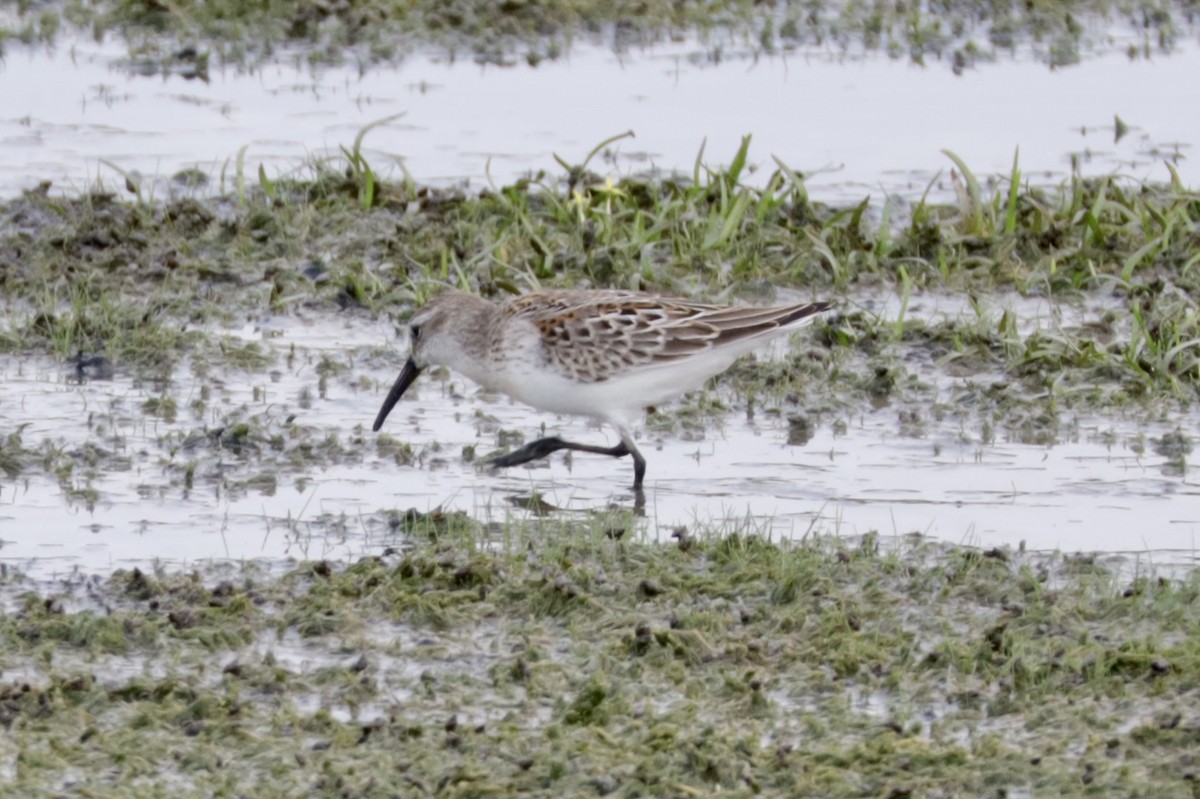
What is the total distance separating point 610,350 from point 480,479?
76cm

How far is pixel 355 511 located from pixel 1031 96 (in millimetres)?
9354

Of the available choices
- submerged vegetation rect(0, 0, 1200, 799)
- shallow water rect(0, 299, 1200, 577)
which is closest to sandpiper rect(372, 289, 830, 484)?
shallow water rect(0, 299, 1200, 577)

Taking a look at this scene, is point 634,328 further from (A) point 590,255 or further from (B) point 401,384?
(A) point 590,255

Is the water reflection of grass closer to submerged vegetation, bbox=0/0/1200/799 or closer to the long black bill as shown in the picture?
submerged vegetation, bbox=0/0/1200/799

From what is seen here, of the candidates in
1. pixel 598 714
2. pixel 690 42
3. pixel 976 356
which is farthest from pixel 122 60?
pixel 598 714

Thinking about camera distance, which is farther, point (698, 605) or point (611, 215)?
point (611, 215)

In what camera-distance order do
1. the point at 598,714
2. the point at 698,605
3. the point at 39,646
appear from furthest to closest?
the point at 698,605
the point at 39,646
the point at 598,714

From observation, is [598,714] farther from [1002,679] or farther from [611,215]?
[611,215]

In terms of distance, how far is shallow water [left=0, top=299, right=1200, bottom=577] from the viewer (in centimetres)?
796

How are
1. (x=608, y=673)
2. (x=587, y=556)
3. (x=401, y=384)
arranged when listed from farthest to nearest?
(x=401, y=384)
(x=587, y=556)
(x=608, y=673)

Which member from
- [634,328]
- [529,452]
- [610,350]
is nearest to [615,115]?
[634,328]

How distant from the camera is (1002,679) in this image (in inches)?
254

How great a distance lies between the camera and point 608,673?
6500 millimetres

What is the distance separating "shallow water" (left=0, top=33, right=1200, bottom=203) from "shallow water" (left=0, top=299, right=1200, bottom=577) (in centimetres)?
347
